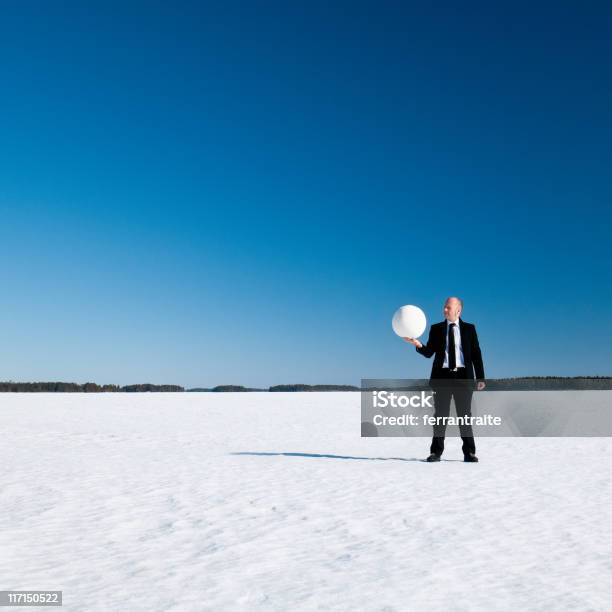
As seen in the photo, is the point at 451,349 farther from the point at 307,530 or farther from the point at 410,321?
the point at 307,530

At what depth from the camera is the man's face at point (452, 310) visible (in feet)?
28.9

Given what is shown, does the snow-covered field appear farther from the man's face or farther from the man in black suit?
the man's face

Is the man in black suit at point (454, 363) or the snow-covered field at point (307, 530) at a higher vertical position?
the man in black suit at point (454, 363)

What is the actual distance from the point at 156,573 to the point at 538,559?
2393 millimetres

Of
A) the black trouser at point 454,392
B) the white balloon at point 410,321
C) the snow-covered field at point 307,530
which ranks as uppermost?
the white balloon at point 410,321

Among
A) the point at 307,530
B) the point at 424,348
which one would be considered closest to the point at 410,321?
the point at 424,348

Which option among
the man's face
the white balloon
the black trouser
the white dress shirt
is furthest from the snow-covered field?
the man's face

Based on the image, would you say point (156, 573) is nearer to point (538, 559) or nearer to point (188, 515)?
point (188, 515)

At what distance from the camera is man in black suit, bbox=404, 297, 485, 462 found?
870cm

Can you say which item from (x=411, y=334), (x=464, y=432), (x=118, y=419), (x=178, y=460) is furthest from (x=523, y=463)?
(x=118, y=419)

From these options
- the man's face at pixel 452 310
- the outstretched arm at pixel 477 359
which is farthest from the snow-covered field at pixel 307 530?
the man's face at pixel 452 310

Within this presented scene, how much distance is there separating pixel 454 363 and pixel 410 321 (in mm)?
1319

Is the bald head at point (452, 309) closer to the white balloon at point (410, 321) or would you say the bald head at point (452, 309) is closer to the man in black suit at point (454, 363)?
the man in black suit at point (454, 363)

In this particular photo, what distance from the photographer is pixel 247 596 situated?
349 centimetres
